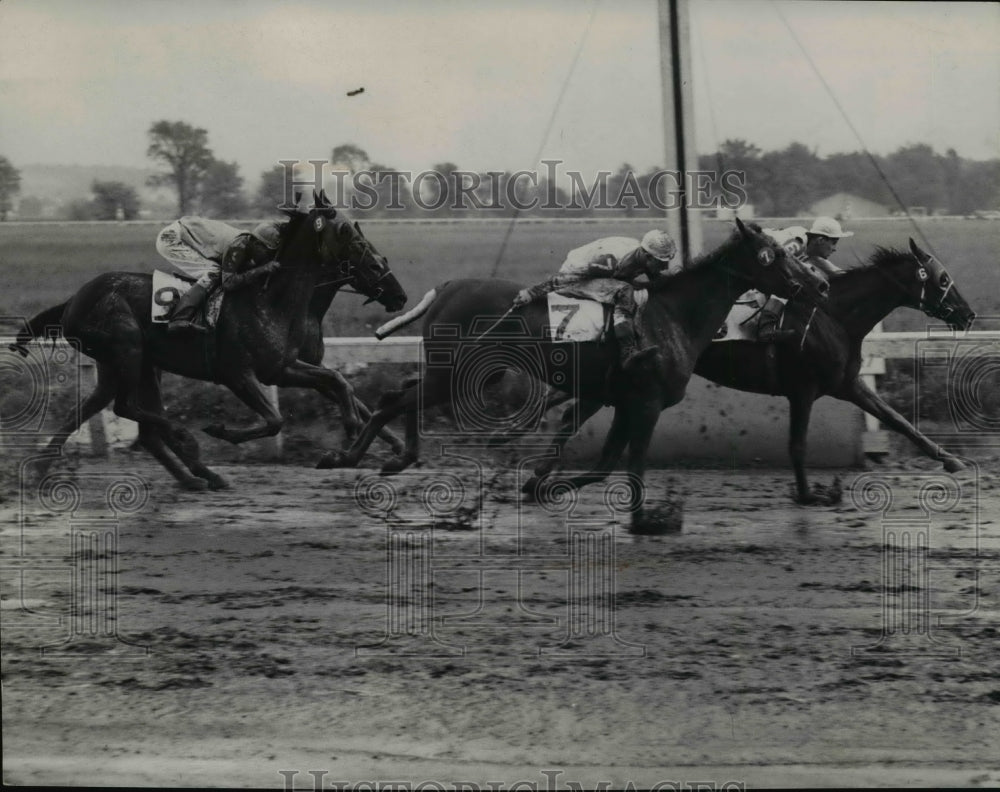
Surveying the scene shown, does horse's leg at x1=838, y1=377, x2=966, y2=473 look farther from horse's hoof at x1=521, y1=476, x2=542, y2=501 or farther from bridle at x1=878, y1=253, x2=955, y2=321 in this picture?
horse's hoof at x1=521, y1=476, x2=542, y2=501

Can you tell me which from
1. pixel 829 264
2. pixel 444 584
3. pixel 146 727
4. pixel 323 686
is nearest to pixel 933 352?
pixel 829 264

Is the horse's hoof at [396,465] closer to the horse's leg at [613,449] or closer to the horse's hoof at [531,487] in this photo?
the horse's hoof at [531,487]

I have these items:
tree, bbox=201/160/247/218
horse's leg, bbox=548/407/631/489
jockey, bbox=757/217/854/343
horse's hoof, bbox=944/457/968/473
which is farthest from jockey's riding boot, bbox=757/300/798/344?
tree, bbox=201/160/247/218

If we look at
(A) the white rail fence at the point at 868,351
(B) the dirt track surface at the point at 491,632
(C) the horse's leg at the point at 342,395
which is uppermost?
(A) the white rail fence at the point at 868,351

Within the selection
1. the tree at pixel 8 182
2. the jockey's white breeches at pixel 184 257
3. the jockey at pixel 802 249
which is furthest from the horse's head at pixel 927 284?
the tree at pixel 8 182

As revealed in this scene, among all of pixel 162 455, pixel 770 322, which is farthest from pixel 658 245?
pixel 162 455

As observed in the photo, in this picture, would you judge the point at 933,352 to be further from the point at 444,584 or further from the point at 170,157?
the point at 170,157

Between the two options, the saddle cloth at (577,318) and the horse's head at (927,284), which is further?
the horse's head at (927,284)
